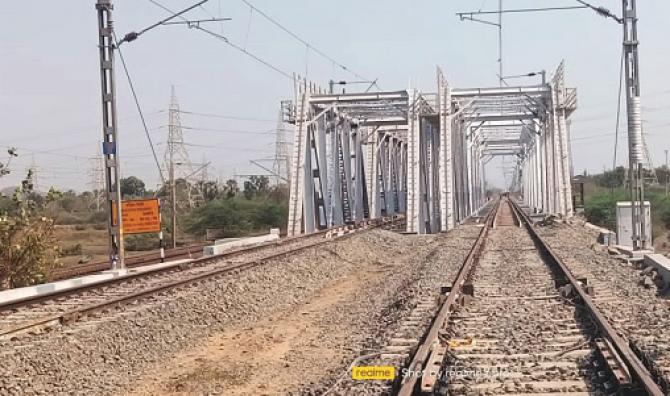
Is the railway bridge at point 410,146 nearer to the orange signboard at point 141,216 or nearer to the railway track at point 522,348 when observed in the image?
the orange signboard at point 141,216

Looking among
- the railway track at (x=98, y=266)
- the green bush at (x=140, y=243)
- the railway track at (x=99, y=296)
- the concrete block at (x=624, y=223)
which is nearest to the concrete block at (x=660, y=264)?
the concrete block at (x=624, y=223)

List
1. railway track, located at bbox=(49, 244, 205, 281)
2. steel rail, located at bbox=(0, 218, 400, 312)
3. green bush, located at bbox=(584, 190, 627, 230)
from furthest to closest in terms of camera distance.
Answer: green bush, located at bbox=(584, 190, 627, 230) → railway track, located at bbox=(49, 244, 205, 281) → steel rail, located at bbox=(0, 218, 400, 312)

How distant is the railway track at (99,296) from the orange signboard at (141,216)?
2298 mm

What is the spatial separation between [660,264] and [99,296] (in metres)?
10.4

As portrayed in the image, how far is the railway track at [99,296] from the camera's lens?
991 centimetres

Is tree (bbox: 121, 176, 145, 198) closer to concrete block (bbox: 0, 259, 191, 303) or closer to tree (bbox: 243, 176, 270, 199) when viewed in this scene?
tree (bbox: 243, 176, 270, 199)

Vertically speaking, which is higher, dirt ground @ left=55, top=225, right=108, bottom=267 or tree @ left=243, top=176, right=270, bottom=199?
tree @ left=243, top=176, right=270, bottom=199

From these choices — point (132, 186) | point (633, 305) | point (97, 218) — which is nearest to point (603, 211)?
point (633, 305)

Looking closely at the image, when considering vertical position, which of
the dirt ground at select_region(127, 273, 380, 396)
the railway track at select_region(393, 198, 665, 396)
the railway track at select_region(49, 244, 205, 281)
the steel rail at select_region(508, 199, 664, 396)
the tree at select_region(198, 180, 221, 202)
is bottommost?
the railway track at select_region(49, 244, 205, 281)

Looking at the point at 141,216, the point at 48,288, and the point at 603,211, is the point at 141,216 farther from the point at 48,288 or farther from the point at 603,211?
the point at 603,211

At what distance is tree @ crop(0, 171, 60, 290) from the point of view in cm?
1708

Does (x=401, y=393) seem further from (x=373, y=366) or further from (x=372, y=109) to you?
(x=372, y=109)

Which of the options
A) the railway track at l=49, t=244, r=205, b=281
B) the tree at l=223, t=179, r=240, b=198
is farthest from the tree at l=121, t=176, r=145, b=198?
the railway track at l=49, t=244, r=205, b=281

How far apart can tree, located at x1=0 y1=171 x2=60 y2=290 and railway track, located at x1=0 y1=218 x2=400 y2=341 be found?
2.91m
